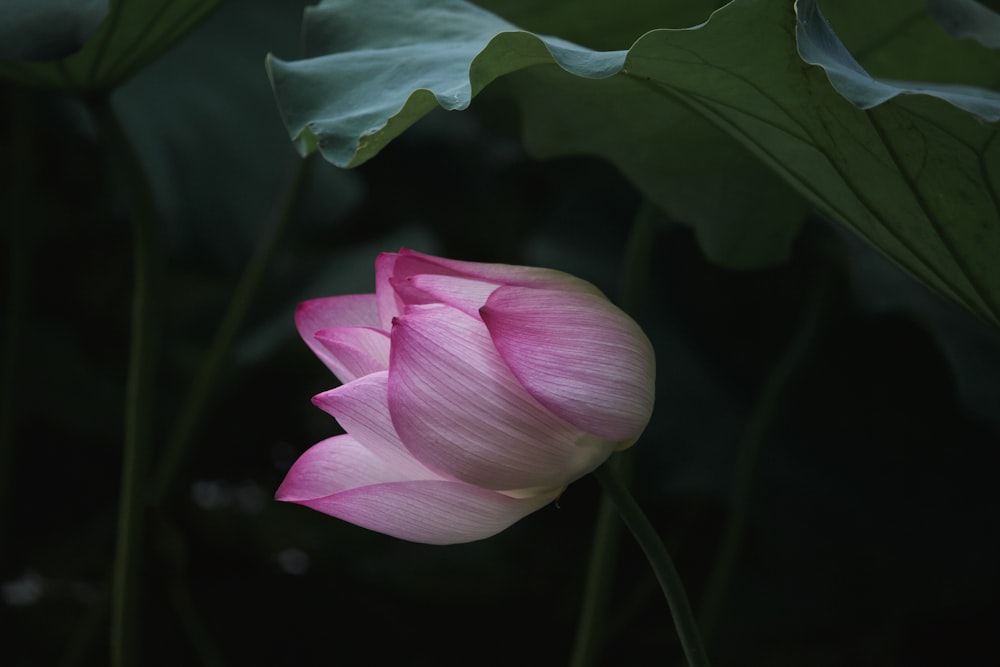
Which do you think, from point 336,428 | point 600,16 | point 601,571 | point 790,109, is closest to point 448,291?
point 790,109

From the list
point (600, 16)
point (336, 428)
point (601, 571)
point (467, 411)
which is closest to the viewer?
point (467, 411)

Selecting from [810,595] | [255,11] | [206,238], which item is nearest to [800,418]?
[810,595]

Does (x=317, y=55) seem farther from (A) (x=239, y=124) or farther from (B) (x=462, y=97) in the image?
(A) (x=239, y=124)

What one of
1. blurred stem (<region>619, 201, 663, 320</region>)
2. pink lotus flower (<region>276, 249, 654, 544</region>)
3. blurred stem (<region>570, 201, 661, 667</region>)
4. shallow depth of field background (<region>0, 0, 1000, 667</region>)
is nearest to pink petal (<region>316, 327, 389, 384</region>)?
pink lotus flower (<region>276, 249, 654, 544</region>)

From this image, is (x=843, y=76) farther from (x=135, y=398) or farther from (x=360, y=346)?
(x=135, y=398)

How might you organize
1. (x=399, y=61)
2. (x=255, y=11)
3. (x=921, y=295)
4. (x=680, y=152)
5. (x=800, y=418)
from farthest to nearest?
(x=255, y=11) < (x=800, y=418) < (x=921, y=295) < (x=680, y=152) < (x=399, y=61)

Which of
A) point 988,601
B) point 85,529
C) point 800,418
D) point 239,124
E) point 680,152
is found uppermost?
point 680,152

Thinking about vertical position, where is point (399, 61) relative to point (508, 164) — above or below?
above

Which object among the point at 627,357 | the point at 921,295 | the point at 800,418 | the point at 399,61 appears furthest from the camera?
the point at 800,418
